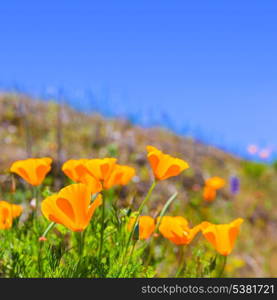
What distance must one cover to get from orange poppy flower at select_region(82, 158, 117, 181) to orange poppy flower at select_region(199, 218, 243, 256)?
30cm

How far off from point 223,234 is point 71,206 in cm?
43

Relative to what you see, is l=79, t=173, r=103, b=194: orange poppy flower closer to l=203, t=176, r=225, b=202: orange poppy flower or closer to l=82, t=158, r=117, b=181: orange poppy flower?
l=82, t=158, r=117, b=181: orange poppy flower

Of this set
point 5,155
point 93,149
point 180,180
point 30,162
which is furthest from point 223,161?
point 30,162

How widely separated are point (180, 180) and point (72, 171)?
4.44 m

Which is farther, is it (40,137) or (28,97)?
(28,97)

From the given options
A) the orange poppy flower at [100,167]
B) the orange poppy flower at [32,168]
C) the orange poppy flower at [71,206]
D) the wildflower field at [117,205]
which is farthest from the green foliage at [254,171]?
the orange poppy flower at [71,206]

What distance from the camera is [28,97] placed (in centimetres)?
777

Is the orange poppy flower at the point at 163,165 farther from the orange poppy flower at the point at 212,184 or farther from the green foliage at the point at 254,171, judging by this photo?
the green foliage at the point at 254,171

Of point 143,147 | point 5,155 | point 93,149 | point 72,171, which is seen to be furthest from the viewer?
point 143,147

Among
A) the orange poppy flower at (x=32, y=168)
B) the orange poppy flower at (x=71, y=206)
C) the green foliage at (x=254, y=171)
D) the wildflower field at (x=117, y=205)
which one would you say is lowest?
the green foliage at (x=254, y=171)

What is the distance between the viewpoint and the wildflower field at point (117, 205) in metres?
1.41

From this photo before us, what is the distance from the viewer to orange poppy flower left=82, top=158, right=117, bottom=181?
1.37m

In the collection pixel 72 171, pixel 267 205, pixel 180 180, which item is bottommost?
pixel 267 205
